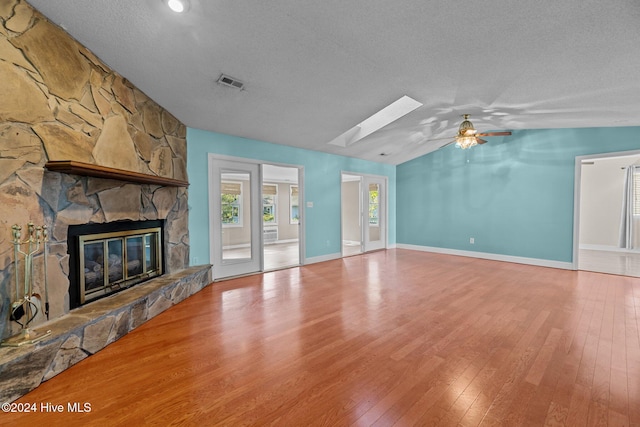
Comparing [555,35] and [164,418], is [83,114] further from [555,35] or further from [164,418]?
[555,35]

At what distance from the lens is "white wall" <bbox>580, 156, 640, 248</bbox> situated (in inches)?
279

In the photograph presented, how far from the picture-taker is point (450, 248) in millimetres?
7020

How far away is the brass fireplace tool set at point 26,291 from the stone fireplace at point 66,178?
0.15 ft

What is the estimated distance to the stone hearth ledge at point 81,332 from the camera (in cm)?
174

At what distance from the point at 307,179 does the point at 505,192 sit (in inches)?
174

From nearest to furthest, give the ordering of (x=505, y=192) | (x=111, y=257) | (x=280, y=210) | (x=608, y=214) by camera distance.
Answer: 1. (x=111, y=257)
2. (x=505, y=192)
3. (x=608, y=214)
4. (x=280, y=210)

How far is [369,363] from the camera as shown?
213cm

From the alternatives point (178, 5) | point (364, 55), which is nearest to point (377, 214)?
point (364, 55)

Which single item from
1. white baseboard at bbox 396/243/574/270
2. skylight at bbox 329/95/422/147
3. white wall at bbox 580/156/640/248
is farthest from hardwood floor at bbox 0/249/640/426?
white wall at bbox 580/156/640/248

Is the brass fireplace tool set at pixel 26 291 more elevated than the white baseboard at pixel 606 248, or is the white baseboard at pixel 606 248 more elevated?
the brass fireplace tool set at pixel 26 291

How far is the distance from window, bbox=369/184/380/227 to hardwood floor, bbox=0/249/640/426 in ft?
12.9

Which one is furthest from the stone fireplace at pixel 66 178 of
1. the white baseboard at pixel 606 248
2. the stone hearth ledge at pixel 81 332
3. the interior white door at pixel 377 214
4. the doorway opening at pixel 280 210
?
the white baseboard at pixel 606 248

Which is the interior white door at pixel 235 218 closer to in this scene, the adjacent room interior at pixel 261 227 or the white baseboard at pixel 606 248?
the adjacent room interior at pixel 261 227

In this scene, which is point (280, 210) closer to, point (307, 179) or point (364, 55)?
point (307, 179)
